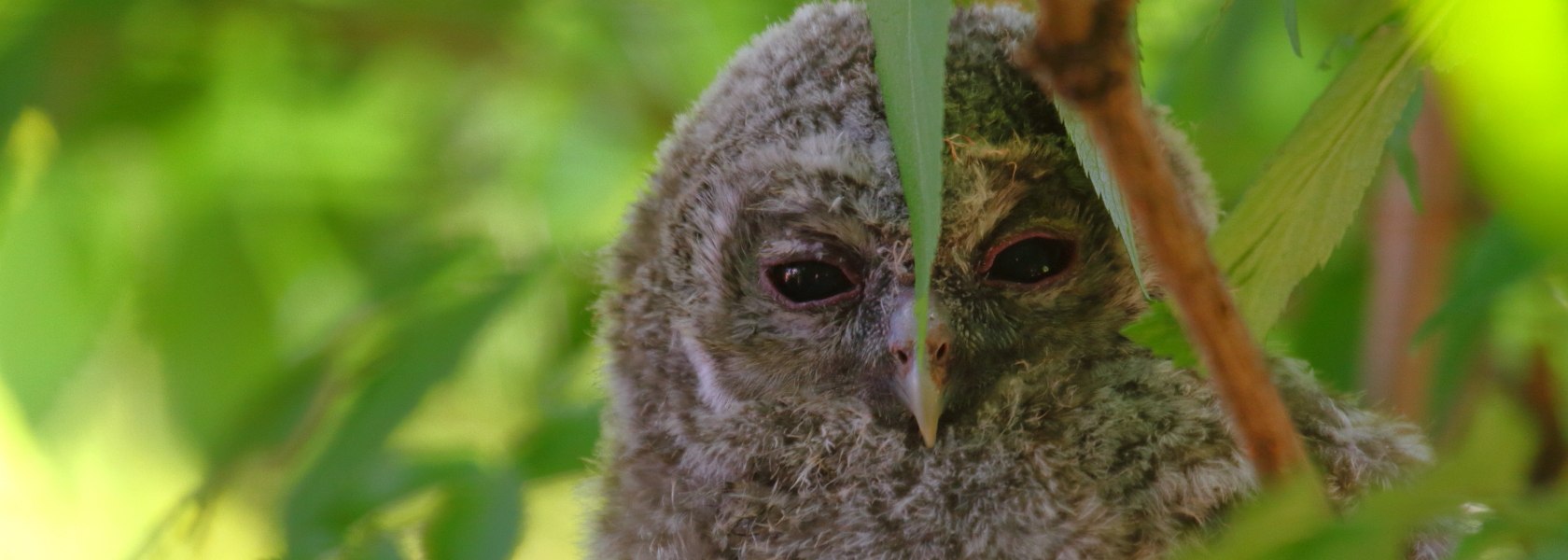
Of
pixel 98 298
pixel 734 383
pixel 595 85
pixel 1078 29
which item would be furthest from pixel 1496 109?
pixel 98 298

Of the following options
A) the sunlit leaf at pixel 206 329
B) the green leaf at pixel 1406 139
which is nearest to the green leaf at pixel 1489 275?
the green leaf at pixel 1406 139

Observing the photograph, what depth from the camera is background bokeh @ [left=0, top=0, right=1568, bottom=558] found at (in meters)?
1.06

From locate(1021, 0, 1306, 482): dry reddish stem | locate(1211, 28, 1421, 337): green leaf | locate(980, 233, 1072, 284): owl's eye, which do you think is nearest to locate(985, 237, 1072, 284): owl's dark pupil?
locate(980, 233, 1072, 284): owl's eye

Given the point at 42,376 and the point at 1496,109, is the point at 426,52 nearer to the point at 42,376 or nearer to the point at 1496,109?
the point at 42,376

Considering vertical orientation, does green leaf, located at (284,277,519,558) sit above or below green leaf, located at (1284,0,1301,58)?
above

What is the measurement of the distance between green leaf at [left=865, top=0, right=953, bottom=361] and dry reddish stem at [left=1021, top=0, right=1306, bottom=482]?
0.04m

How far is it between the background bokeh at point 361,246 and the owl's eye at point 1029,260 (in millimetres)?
151

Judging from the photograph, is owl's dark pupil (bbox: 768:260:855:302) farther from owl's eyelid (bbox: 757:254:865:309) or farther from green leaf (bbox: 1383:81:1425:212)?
green leaf (bbox: 1383:81:1425:212)

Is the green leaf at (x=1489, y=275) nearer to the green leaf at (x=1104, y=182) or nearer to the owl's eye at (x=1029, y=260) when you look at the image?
the owl's eye at (x=1029, y=260)

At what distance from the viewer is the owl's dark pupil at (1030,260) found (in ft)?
2.99

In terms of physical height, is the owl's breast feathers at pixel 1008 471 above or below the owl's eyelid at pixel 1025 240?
below

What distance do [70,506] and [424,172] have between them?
2.03 ft

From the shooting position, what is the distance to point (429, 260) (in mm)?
1152

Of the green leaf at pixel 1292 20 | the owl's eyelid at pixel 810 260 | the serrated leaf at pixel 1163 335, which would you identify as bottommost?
the serrated leaf at pixel 1163 335
